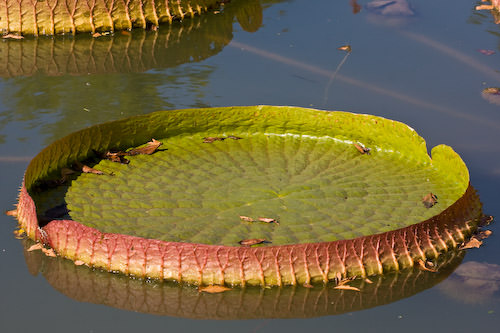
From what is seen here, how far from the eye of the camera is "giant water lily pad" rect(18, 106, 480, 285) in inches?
124

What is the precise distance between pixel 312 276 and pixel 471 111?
7.57 feet

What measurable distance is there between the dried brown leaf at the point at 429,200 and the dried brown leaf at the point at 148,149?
1446 mm

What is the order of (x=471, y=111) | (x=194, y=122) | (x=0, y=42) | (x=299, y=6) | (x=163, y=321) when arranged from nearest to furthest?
1. (x=163, y=321)
2. (x=194, y=122)
3. (x=471, y=111)
4. (x=0, y=42)
5. (x=299, y=6)

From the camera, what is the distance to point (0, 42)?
5965mm

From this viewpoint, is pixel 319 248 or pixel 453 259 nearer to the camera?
pixel 319 248

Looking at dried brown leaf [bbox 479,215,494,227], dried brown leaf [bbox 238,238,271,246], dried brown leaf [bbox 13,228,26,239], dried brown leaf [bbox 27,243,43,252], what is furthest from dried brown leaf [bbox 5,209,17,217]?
dried brown leaf [bbox 479,215,494,227]

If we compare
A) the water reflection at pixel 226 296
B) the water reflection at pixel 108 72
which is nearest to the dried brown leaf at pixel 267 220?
the water reflection at pixel 226 296

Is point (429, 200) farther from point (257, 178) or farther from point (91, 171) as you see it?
point (91, 171)

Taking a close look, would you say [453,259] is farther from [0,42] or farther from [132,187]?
[0,42]

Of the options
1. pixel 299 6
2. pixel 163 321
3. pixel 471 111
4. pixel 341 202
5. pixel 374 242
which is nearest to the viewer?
pixel 163 321

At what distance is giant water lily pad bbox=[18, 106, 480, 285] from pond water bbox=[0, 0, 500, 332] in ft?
0.46

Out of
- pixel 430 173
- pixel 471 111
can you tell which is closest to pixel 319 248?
Answer: pixel 430 173

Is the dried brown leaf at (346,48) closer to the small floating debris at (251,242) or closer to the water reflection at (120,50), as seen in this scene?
the water reflection at (120,50)

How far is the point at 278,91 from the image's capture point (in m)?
5.18
